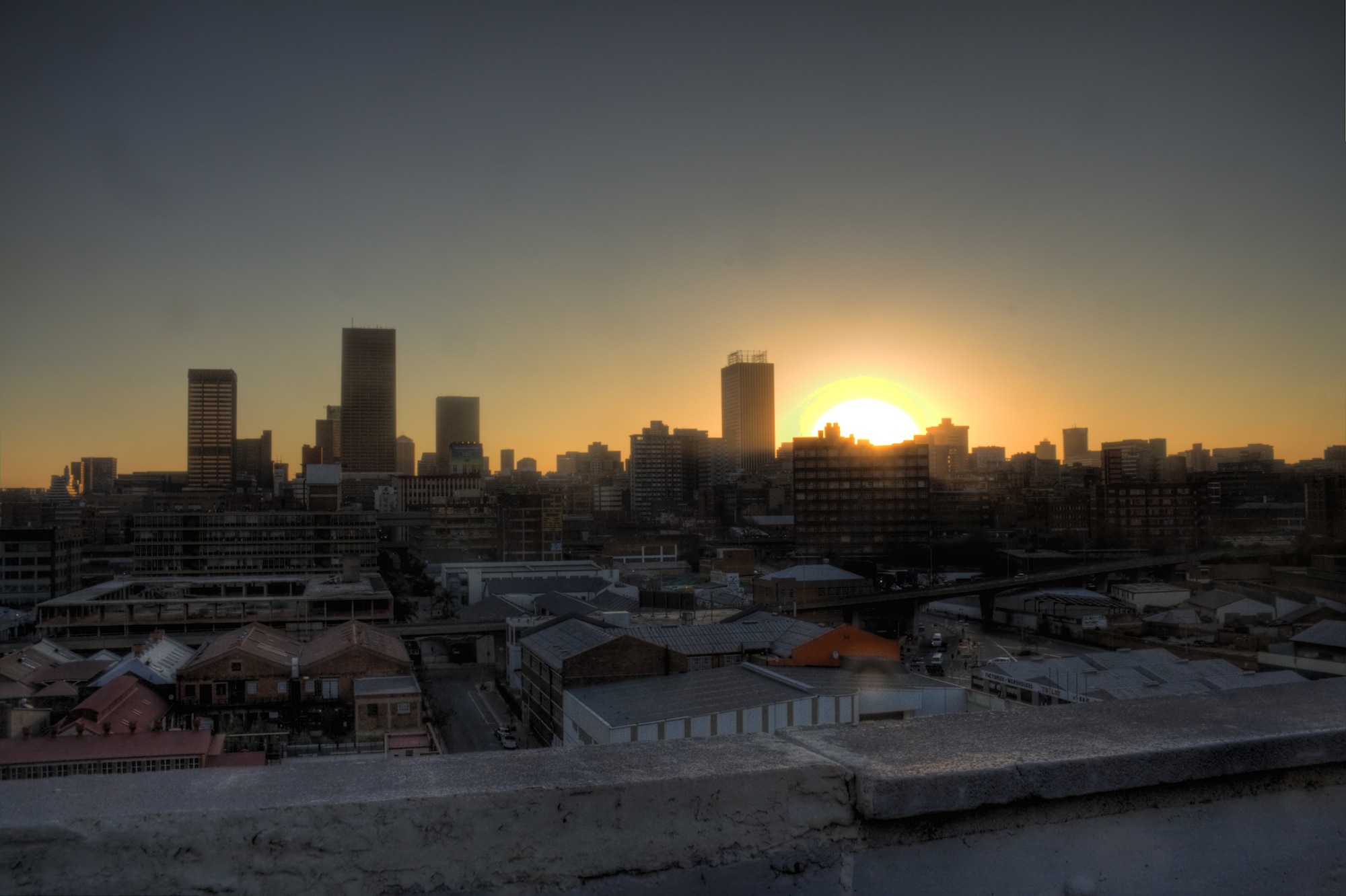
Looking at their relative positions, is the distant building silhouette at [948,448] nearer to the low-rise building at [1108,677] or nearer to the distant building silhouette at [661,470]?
the distant building silhouette at [661,470]

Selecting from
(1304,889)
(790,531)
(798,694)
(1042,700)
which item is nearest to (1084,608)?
(1042,700)

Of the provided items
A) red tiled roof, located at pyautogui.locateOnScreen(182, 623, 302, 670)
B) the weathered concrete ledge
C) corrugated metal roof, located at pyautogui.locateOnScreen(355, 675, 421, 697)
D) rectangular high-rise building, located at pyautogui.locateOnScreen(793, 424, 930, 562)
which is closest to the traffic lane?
corrugated metal roof, located at pyautogui.locateOnScreen(355, 675, 421, 697)

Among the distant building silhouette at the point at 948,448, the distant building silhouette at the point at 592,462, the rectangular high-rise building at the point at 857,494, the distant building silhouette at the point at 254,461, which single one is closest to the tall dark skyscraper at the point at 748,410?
the distant building silhouette at the point at 592,462

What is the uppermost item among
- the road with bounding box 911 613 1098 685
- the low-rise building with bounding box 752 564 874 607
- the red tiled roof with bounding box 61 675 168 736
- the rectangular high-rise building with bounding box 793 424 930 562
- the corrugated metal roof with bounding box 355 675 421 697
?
the rectangular high-rise building with bounding box 793 424 930 562

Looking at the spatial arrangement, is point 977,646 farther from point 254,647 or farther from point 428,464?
point 428,464

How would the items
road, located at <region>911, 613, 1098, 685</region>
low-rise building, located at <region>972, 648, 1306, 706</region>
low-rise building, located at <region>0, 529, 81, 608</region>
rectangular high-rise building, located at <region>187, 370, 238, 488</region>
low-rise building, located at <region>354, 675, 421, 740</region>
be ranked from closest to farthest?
low-rise building, located at <region>972, 648, 1306, 706</region> < low-rise building, located at <region>354, 675, 421, 740</region> < road, located at <region>911, 613, 1098, 685</region> < low-rise building, located at <region>0, 529, 81, 608</region> < rectangular high-rise building, located at <region>187, 370, 238, 488</region>

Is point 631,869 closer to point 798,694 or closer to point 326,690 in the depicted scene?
point 798,694

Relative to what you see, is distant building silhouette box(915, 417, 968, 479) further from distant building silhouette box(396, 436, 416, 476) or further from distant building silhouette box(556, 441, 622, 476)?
distant building silhouette box(396, 436, 416, 476)
